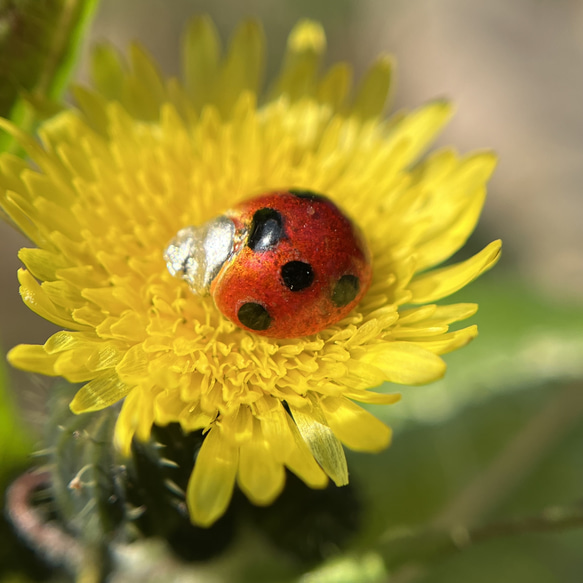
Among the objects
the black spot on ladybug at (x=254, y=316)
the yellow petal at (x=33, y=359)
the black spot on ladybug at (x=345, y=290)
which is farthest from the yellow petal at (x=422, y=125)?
the yellow petal at (x=33, y=359)

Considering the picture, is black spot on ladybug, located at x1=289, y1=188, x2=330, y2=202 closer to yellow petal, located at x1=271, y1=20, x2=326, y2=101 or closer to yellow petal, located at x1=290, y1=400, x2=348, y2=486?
yellow petal, located at x1=290, y1=400, x2=348, y2=486

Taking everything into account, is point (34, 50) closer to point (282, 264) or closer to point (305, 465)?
point (282, 264)

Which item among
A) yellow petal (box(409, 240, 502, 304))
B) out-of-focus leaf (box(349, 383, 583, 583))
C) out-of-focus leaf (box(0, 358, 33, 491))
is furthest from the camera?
out-of-focus leaf (box(349, 383, 583, 583))

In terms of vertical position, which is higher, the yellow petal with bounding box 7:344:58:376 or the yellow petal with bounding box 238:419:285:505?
the yellow petal with bounding box 7:344:58:376

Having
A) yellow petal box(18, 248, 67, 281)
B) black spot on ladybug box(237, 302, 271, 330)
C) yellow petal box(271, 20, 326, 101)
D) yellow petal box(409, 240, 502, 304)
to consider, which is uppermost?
yellow petal box(271, 20, 326, 101)

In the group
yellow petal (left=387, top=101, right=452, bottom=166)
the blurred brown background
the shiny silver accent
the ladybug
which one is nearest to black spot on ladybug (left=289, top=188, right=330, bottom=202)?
the ladybug

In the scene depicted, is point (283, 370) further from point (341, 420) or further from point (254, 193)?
point (254, 193)

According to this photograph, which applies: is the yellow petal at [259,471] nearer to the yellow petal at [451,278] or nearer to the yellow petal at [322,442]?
the yellow petal at [322,442]

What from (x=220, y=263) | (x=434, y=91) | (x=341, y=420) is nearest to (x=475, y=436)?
(x=341, y=420)

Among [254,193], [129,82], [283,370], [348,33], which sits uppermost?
[348,33]
